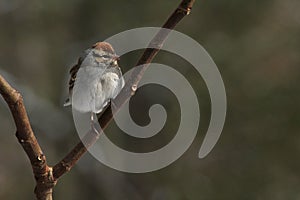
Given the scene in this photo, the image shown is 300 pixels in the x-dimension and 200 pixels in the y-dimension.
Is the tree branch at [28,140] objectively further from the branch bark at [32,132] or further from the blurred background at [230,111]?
the blurred background at [230,111]

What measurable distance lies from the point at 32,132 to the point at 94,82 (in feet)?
1.73

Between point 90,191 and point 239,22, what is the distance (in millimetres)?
2052

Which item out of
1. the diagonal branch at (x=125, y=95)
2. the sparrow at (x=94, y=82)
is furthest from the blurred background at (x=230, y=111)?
the diagonal branch at (x=125, y=95)

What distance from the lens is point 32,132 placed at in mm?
1171

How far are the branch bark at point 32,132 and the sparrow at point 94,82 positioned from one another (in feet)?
1.11

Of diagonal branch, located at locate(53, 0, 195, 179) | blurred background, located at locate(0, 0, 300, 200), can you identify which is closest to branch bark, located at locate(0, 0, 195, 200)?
diagonal branch, located at locate(53, 0, 195, 179)

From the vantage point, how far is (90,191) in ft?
19.2

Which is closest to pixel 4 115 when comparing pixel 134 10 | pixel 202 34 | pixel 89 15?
pixel 89 15

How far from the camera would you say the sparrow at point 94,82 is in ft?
5.27

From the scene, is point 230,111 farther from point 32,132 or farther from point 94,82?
point 32,132

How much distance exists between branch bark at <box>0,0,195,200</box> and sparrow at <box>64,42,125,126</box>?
0.34 m

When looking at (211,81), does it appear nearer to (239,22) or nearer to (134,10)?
(239,22)

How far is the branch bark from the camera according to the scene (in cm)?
112

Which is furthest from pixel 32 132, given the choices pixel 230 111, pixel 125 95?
pixel 230 111
